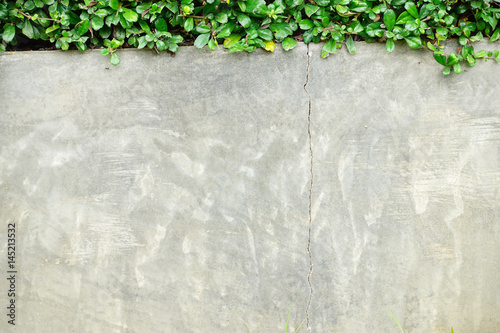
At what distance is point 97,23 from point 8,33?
440mm

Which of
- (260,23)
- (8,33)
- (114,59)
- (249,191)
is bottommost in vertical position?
(249,191)

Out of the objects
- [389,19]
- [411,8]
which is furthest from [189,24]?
[411,8]

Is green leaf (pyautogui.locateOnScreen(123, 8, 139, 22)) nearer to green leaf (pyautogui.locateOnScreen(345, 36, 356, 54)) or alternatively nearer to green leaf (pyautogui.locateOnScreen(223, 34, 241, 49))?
green leaf (pyautogui.locateOnScreen(223, 34, 241, 49))

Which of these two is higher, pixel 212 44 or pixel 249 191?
pixel 212 44

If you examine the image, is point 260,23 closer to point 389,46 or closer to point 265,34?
point 265,34

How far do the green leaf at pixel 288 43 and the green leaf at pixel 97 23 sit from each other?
874mm

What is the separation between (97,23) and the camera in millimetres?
1607

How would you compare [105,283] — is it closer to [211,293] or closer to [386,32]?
[211,293]

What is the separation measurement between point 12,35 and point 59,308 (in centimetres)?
137

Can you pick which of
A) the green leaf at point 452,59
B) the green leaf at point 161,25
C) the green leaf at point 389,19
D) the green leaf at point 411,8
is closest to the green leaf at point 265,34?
the green leaf at point 161,25

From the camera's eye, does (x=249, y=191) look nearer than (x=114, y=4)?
No

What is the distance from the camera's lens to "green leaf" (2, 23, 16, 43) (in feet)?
5.32

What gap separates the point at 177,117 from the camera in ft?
5.50

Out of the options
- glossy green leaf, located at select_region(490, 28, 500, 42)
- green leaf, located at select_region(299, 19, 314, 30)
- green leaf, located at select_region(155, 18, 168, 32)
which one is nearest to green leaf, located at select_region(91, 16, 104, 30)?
green leaf, located at select_region(155, 18, 168, 32)
